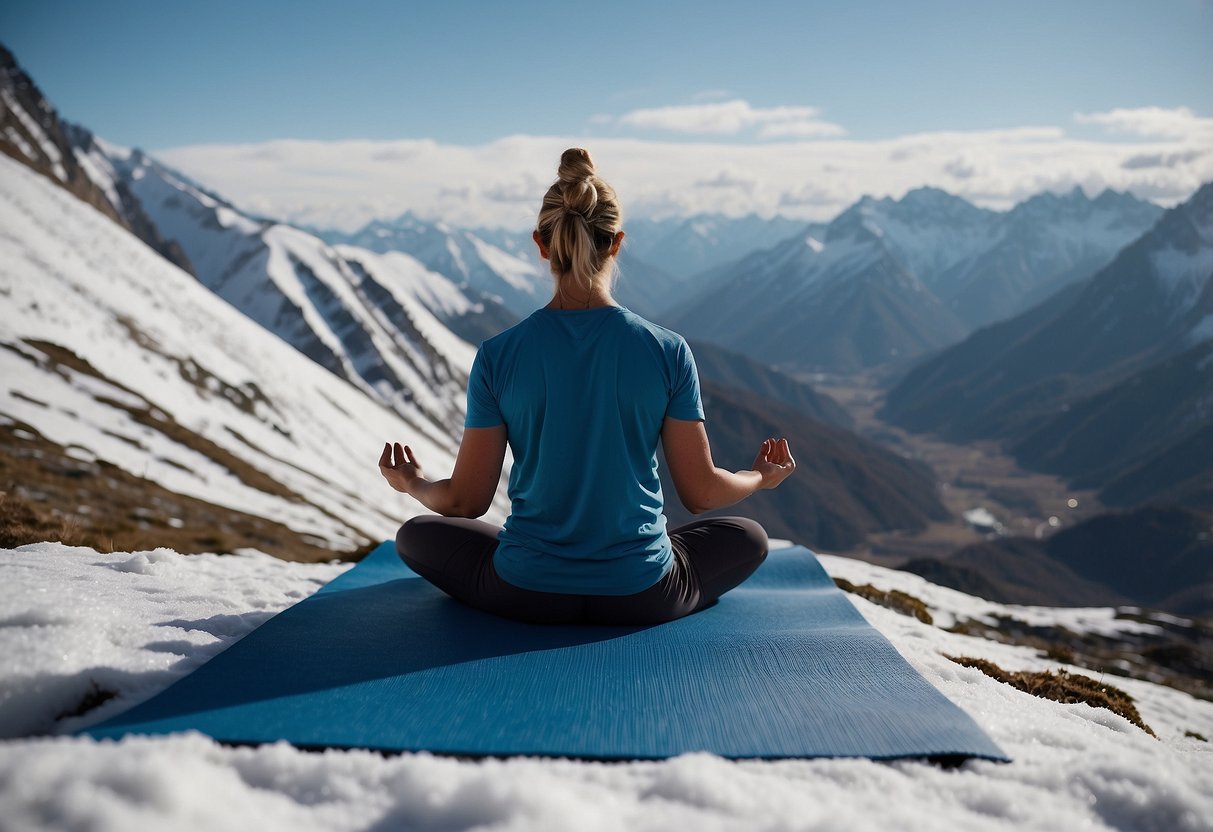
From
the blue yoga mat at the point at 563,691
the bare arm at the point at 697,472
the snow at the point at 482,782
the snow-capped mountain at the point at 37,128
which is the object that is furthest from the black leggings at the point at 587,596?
the snow-capped mountain at the point at 37,128

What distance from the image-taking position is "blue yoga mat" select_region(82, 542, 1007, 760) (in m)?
3.95

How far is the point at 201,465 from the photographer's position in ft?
142

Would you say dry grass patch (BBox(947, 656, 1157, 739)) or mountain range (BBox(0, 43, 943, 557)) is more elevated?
mountain range (BBox(0, 43, 943, 557))

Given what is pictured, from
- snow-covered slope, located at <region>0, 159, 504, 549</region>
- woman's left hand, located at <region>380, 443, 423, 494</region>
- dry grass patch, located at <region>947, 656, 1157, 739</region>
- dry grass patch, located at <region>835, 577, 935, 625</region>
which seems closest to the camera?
woman's left hand, located at <region>380, 443, 423, 494</region>

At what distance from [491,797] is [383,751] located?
2.85ft

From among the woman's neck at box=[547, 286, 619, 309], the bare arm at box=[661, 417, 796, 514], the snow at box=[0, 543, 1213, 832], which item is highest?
the woman's neck at box=[547, 286, 619, 309]

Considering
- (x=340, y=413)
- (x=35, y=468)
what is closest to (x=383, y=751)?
(x=35, y=468)

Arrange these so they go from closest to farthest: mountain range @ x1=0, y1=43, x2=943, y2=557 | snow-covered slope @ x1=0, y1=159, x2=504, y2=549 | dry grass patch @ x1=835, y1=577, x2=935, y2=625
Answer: dry grass patch @ x1=835, y1=577, x2=935, y2=625 < mountain range @ x1=0, y1=43, x2=943, y2=557 < snow-covered slope @ x1=0, y1=159, x2=504, y2=549

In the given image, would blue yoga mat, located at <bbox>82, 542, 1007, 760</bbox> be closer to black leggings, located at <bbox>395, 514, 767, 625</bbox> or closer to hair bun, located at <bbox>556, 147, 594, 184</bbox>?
black leggings, located at <bbox>395, 514, 767, 625</bbox>

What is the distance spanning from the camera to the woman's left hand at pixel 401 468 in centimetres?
554

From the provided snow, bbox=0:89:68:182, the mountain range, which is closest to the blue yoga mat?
the mountain range

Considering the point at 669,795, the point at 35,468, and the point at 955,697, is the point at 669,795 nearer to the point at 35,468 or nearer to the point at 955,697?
the point at 955,697

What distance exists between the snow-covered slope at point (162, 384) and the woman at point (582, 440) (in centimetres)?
3103

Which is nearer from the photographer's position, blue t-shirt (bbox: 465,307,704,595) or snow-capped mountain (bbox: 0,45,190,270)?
blue t-shirt (bbox: 465,307,704,595)
